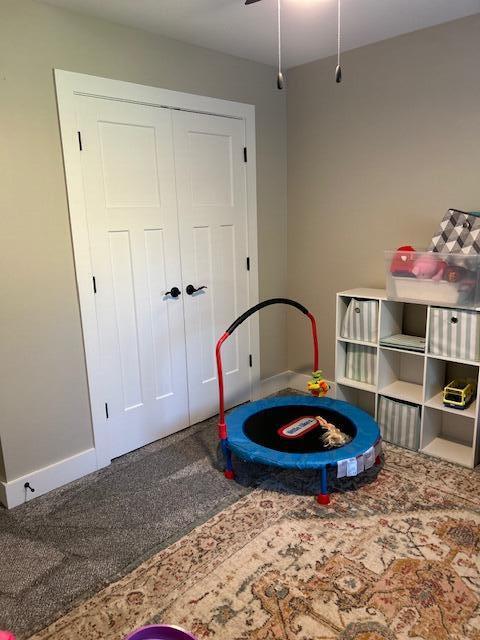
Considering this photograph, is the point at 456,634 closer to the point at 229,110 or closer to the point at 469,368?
the point at 469,368

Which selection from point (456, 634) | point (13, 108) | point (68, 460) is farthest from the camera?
point (68, 460)

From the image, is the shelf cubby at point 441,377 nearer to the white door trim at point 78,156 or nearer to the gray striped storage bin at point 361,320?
the gray striped storage bin at point 361,320

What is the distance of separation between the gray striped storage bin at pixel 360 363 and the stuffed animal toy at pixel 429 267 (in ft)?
2.08

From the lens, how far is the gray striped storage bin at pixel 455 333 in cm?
275

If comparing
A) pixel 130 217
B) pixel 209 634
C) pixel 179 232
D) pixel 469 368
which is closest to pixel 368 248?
pixel 469 368

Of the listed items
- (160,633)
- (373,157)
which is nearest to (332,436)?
(160,633)

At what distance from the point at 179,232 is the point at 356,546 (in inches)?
83.7

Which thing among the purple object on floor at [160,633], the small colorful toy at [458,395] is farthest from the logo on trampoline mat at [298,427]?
the purple object on floor at [160,633]

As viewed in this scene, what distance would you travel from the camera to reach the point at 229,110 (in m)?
3.42

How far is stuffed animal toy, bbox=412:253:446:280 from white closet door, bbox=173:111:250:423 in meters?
1.31

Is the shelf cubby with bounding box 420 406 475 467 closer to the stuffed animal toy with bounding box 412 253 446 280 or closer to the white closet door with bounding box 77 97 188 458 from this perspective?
the stuffed animal toy with bounding box 412 253 446 280

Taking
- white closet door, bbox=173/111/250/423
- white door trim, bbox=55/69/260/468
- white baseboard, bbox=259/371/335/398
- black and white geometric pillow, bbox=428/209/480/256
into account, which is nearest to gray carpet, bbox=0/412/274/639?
white door trim, bbox=55/69/260/468

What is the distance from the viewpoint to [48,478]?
2.79 metres

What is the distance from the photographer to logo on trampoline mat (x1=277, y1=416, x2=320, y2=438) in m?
2.85
